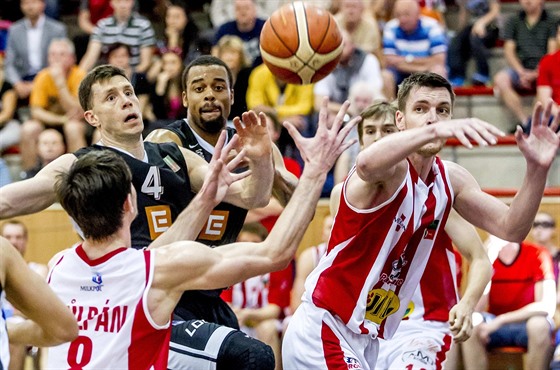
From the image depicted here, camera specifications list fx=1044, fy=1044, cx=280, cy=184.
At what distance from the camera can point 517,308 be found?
28.3ft

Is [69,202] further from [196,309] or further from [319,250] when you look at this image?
[319,250]

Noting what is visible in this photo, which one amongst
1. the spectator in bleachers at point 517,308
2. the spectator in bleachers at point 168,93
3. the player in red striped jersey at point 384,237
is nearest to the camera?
the player in red striped jersey at point 384,237

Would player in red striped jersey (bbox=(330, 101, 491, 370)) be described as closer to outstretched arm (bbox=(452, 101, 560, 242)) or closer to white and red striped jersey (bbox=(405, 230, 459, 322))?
white and red striped jersey (bbox=(405, 230, 459, 322))

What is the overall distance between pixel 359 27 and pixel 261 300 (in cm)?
356

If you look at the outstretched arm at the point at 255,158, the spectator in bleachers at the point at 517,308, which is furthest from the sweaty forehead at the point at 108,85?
the spectator in bleachers at the point at 517,308

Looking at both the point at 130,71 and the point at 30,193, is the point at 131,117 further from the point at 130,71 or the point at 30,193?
the point at 130,71

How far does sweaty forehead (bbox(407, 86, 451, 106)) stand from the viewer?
5141mm

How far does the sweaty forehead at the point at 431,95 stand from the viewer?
514 centimetres

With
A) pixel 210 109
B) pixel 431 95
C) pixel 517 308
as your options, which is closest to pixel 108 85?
pixel 210 109

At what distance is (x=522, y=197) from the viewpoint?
513 centimetres

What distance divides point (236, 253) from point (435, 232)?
1.47m

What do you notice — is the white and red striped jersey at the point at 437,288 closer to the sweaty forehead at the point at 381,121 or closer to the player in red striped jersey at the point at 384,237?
the sweaty forehead at the point at 381,121

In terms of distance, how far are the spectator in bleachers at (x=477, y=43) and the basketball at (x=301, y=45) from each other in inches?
Answer: 214

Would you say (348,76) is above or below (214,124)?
below
